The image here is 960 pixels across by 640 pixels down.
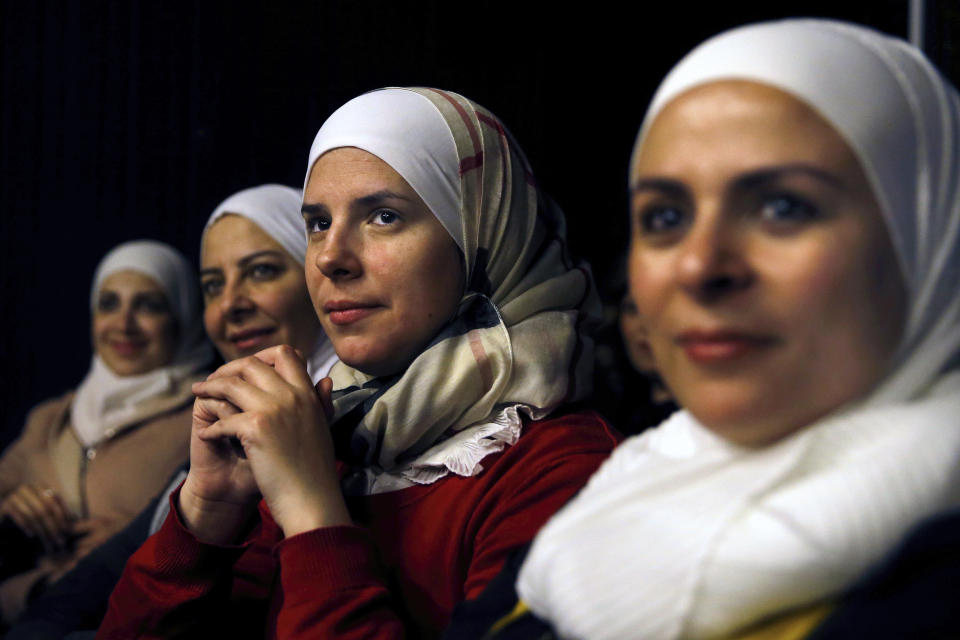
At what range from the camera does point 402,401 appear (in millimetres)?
1155

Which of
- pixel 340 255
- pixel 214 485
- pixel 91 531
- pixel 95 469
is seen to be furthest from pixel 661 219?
pixel 95 469

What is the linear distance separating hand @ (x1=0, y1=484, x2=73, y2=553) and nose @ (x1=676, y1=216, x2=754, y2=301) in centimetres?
219

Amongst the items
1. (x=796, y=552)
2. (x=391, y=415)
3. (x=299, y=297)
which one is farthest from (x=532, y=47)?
(x=796, y=552)

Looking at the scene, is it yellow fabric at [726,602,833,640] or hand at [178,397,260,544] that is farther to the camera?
hand at [178,397,260,544]

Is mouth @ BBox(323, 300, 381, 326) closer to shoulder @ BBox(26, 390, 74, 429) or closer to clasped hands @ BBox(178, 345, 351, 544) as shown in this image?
clasped hands @ BBox(178, 345, 351, 544)

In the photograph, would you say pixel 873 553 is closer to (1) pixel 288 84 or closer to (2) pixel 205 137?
(1) pixel 288 84

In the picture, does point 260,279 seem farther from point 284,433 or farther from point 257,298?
point 284,433

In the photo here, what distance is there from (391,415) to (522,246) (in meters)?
0.30

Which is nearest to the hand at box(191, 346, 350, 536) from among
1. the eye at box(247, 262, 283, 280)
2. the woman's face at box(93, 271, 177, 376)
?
the eye at box(247, 262, 283, 280)

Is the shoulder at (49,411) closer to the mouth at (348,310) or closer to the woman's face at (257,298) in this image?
the woman's face at (257,298)

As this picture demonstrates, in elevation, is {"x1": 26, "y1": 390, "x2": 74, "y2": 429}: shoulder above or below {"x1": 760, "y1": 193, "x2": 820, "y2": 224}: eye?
below

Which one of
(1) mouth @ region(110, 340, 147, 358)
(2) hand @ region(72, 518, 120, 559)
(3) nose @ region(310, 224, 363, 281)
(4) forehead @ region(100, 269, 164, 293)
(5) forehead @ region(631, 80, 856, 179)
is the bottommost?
(2) hand @ region(72, 518, 120, 559)

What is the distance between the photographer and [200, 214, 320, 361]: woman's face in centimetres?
190

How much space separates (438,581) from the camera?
1087mm
